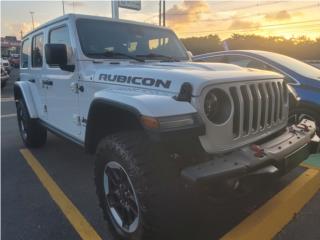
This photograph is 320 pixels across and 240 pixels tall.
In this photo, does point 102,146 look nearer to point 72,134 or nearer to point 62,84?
point 72,134

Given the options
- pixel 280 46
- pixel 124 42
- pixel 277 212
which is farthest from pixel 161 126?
pixel 280 46

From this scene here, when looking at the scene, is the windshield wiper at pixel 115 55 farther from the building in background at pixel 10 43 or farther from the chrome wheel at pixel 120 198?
the building in background at pixel 10 43

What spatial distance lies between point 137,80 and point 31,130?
313 centimetres

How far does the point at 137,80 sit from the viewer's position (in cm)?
295

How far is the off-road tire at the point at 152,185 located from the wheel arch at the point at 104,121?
28cm

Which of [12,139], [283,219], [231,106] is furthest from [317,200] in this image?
[12,139]

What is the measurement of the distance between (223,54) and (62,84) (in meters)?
3.25

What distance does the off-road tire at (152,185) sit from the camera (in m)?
2.34

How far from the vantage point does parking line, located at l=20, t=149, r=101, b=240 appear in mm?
2994

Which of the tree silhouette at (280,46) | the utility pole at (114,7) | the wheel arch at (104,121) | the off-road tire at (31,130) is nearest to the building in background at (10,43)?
the tree silhouette at (280,46)

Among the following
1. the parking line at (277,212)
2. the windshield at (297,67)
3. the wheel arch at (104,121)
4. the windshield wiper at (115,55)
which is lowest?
the parking line at (277,212)

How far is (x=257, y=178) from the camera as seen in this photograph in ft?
7.94

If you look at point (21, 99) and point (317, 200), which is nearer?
point (317, 200)

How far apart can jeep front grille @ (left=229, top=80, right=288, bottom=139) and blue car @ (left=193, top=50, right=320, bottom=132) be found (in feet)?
5.09
